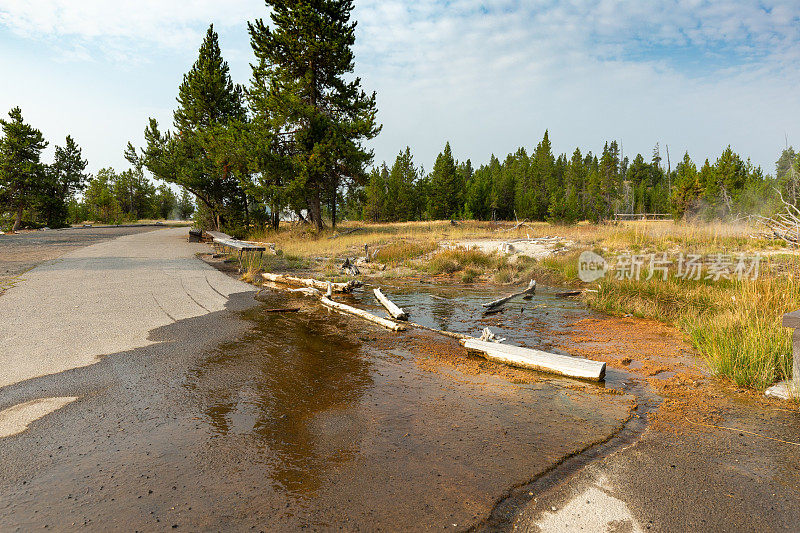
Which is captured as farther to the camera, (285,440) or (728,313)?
(728,313)

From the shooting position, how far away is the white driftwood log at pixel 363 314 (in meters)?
8.11

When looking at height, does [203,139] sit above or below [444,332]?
above

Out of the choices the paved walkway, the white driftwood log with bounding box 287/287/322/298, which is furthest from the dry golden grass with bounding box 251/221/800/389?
the paved walkway

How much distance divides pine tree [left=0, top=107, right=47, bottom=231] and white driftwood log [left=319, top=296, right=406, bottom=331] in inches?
1559

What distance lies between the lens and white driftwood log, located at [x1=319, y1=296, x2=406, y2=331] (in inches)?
319

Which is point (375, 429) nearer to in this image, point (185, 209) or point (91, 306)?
point (91, 306)

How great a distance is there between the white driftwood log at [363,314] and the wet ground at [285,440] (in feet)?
4.59

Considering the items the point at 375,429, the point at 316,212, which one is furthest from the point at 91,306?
the point at 316,212

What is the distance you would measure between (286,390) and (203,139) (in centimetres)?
2552

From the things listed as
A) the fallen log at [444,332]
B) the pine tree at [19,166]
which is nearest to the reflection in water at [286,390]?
the fallen log at [444,332]

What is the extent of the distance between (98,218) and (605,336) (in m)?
72.3

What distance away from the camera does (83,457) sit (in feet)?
11.8

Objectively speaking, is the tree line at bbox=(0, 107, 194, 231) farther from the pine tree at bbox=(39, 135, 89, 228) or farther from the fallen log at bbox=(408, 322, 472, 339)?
the fallen log at bbox=(408, 322, 472, 339)

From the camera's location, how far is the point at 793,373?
4672mm
